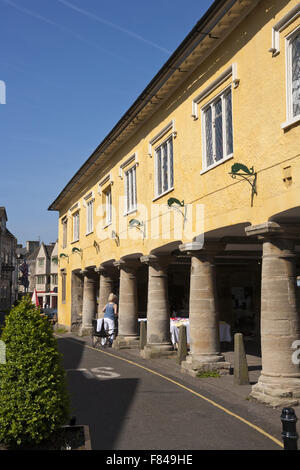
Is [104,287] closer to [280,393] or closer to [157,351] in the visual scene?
[157,351]

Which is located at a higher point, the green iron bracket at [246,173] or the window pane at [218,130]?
the window pane at [218,130]

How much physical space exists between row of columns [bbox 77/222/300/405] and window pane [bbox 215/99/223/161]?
2.43 meters

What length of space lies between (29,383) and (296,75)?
725 centimetres

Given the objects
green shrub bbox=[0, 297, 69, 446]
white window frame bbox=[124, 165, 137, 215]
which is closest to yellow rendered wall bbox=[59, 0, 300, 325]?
white window frame bbox=[124, 165, 137, 215]

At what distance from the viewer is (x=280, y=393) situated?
9570mm

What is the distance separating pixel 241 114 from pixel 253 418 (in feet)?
20.9

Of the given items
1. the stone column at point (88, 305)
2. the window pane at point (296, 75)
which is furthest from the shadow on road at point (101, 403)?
the stone column at point (88, 305)

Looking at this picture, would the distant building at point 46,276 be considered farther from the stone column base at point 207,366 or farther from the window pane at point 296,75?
the window pane at point 296,75

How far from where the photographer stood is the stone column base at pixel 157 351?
55.2ft

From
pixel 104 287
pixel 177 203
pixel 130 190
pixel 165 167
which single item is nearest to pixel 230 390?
pixel 177 203

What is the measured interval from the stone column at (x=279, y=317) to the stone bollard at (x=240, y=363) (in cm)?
142

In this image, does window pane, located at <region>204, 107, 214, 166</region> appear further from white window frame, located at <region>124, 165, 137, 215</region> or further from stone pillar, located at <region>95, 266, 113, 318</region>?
stone pillar, located at <region>95, 266, 113, 318</region>
